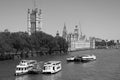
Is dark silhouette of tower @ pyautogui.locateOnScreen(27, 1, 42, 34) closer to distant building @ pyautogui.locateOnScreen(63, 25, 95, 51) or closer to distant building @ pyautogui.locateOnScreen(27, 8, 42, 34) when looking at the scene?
distant building @ pyautogui.locateOnScreen(27, 8, 42, 34)

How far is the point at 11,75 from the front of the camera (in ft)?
111

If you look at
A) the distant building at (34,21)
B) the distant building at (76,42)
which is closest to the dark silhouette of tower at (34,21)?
the distant building at (34,21)

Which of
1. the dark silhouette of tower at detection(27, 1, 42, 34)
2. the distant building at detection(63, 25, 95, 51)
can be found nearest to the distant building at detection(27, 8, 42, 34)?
the dark silhouette of tower at detection(27, 1, 42, 34)

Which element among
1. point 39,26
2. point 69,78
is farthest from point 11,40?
point 39,26

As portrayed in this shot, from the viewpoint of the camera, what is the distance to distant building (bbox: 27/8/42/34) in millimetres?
128000

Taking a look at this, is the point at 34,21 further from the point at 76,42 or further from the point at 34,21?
the point at 76,42

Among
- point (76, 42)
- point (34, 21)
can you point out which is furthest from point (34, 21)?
point (76, 42)

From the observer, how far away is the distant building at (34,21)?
128000 mm

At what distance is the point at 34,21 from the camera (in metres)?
130

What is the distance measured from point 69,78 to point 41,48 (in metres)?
47.1

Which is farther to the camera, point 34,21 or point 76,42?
point 76,42

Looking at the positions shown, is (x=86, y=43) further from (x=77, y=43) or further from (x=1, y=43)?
(x=1, y=43)

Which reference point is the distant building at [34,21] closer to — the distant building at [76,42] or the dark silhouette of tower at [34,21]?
the dark silhouette of tower at [34,21]

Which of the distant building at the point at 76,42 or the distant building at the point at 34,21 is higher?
the distant building at the point at 34,21
